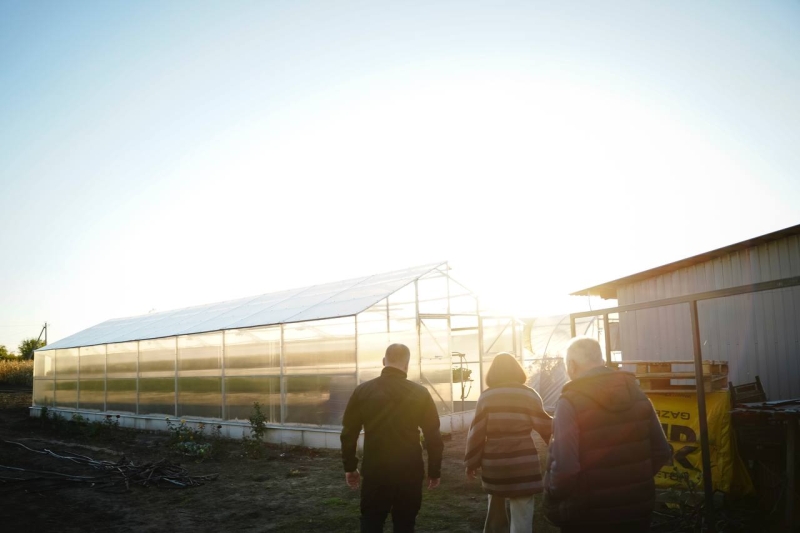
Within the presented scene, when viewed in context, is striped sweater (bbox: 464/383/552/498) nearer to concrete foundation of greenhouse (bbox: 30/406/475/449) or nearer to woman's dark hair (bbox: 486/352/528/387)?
woman's dark hair (bbox: 486/352/528/387)

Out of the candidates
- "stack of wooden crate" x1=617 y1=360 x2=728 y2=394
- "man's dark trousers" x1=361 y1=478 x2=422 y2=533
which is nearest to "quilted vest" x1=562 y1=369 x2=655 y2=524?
"man's dark trousers" x1=361 y1=478 x2=422 y2=533

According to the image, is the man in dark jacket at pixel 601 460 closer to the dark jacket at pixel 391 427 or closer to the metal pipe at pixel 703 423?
the dark jacket at pixel 391 427

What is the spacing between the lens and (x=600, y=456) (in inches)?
112

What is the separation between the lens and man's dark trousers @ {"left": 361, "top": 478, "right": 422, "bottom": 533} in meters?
3.84

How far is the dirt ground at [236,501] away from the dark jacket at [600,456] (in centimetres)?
328


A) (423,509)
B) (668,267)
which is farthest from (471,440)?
(668,267)

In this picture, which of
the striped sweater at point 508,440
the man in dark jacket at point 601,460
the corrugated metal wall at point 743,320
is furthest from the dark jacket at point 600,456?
the corrugated metal wall at point 743,320

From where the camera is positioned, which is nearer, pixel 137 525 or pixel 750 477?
pixel 750 477

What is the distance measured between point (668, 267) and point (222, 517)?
24.0 feet

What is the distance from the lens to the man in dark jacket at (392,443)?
384 cm

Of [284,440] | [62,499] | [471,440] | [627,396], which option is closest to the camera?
[627,396]

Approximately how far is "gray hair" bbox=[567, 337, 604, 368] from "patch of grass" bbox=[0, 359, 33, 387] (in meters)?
37.4

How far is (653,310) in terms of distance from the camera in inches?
373

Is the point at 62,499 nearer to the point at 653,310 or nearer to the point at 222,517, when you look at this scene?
the point at 222,517
